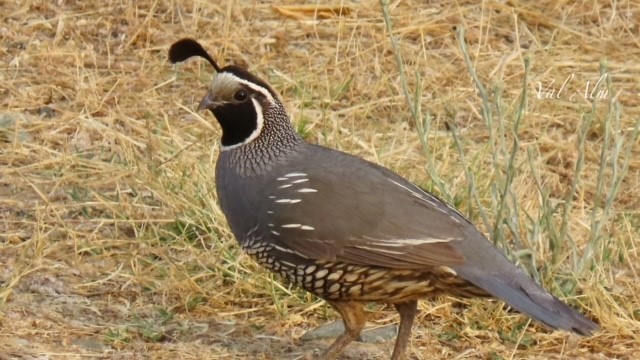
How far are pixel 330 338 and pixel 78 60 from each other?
7.41ft

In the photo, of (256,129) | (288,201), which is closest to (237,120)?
(256,129)

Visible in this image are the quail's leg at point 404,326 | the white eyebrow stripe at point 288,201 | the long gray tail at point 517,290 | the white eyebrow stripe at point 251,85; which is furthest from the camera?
the white eyebrow stripe at point 251,85

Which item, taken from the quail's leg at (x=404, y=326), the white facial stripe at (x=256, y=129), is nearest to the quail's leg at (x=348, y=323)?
the quail's leg at (x=404, y=326)

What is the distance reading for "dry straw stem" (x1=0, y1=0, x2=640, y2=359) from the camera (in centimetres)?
425

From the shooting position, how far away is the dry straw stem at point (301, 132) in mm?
4254

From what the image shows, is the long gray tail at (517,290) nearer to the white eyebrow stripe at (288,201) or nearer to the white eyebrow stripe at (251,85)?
the white eyebrow stripe at (288,201)

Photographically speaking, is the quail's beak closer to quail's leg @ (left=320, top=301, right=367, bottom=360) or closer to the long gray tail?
quail's leg @ (left=320, top=301, right=367, bottom=360)

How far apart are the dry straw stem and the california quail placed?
0.32 metres

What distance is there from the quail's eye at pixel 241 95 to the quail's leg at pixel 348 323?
704mm

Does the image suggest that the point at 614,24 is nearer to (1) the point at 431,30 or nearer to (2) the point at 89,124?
(1) the point at 431,30

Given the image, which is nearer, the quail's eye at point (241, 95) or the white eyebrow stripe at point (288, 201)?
the white eyebrow stripe at point (288, 201)

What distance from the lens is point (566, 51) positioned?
6.39 m

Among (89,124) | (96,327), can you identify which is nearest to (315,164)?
(96,327)

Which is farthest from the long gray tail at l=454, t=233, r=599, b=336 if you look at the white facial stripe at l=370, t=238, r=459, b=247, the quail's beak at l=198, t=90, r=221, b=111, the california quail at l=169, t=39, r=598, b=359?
the quail's beak at l=198, t=90, r=221, b=111
